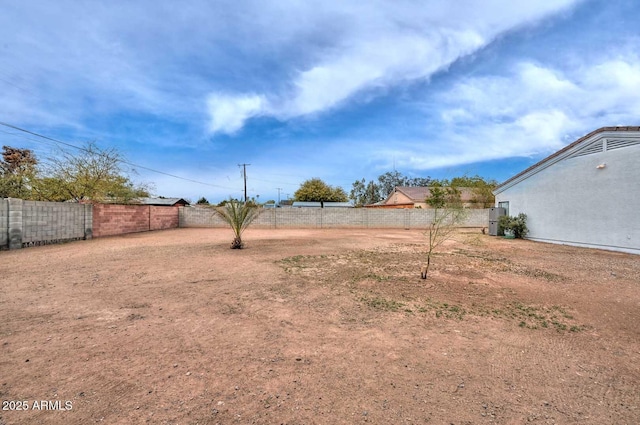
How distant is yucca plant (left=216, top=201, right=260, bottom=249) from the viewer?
10.3m

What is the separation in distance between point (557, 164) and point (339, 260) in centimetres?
1134

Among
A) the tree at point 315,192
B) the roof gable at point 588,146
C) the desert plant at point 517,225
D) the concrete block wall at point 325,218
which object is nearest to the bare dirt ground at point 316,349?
the roof gable at point 588,146

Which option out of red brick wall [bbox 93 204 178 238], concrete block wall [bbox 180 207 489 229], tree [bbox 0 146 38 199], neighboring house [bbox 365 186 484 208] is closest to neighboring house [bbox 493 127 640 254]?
concrete block wall [bbox 180 207 489 229]

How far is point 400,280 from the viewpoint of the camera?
5.89m

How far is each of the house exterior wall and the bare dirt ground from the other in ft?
A: 20.4

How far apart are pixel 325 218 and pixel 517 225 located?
1265cm

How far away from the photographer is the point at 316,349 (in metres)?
2.98

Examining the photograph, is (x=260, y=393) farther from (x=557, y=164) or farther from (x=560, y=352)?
A: (x=557, y=164)

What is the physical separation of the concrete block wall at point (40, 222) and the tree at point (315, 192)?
3106 cm

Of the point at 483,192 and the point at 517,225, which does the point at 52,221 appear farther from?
the point at 483,192

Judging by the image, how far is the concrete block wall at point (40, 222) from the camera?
31.3 ft

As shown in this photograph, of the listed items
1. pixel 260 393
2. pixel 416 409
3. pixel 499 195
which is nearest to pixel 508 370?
pixel 416 409

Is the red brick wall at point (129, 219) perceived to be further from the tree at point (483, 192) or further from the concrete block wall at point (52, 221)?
the tree at point (483, 192)

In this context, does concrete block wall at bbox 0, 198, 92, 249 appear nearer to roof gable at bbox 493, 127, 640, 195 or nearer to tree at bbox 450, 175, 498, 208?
roof gable at bbox 493, 127, 640, 195
